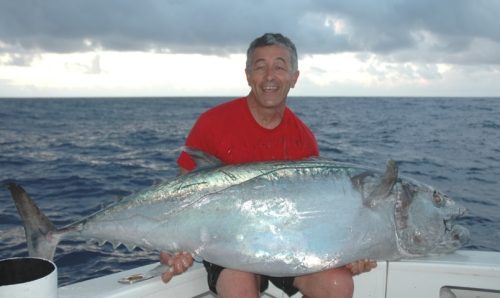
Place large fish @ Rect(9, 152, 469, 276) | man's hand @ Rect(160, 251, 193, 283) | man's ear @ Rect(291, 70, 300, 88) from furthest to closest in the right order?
man's ear @ Rect(291, 70, 300, 88)
man's hand @ Rect(160, 251, 193, 283)
large fish @ Rect(9, 152, 469, 276)

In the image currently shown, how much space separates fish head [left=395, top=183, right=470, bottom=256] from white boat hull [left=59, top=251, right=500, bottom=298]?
0.74 ft

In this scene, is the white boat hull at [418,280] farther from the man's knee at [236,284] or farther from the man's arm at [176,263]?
the man's knee at [236,284]

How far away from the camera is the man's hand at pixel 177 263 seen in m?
2.59

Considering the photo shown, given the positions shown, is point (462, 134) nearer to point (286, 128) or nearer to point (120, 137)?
point (120, 137)

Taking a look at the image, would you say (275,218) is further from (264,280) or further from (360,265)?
(264,280)

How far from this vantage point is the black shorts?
2748 millimetres

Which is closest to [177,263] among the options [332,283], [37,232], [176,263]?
[176,263]

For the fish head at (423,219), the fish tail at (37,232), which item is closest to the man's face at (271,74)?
the fish head at (423,219)

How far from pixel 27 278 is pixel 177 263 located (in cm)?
77

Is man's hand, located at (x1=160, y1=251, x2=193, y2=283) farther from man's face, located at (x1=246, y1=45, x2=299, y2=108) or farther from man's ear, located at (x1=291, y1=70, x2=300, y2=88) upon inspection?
man's ear, located at (x1=291, y1=70, x2=300, y2=88)

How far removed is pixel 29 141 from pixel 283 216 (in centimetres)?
1852

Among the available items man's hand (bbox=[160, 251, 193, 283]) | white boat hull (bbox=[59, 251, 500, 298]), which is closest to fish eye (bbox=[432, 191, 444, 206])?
white boat hull (bbox=[59, 251, 500, 298])

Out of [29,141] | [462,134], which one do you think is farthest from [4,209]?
[462,134]

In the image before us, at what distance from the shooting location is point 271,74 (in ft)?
10.2
